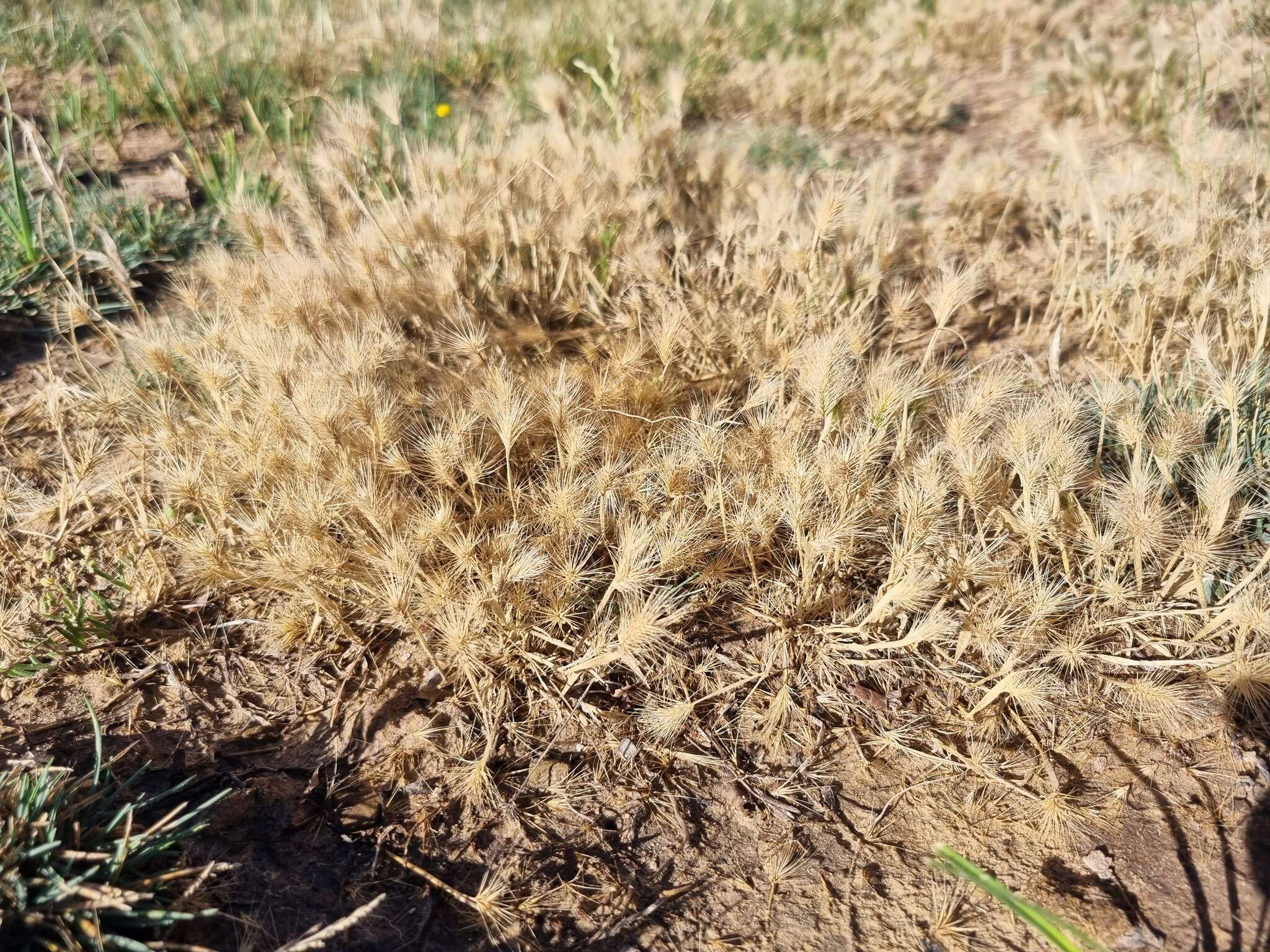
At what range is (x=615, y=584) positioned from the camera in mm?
2062

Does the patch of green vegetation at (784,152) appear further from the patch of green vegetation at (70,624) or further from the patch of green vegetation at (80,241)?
the patch of green vegetation at (70,624)

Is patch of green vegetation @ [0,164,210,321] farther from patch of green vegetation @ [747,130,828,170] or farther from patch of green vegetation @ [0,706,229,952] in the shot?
patch of green vegetation @ [747,130,828,170]

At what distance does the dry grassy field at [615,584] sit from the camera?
1.94 metres

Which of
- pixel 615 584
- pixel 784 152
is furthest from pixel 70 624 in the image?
pixel 784 152

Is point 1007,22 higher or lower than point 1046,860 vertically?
higher

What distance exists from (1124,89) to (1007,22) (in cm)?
169

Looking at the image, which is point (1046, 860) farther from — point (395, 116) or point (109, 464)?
point (395, 116)

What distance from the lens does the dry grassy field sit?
6.37 ft

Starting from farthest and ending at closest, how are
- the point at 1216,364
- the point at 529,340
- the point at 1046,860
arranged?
the point at 529,340 < the point at 1216,364 < the point at 1046,860

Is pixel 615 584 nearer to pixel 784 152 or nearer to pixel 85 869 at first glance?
pixel 85 869

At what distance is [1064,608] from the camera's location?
2291 millimetres

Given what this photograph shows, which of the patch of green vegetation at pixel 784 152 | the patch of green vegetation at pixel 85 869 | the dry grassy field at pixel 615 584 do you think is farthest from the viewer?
the patch of green vegetation at pixel 784 152

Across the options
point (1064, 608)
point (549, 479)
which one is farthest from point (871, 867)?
point (549, 479)

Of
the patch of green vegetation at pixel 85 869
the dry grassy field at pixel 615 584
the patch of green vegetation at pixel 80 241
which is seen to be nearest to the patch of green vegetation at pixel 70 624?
the dry grassy field at pixel 615 584
